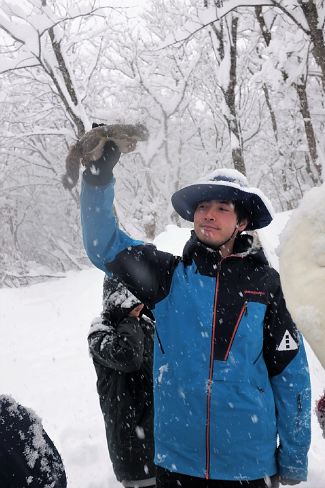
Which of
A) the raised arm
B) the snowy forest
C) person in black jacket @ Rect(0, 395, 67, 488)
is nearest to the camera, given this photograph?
person in black jacket @ Rect(0, 395, 67, 488)

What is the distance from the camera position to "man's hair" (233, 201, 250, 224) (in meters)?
2.10

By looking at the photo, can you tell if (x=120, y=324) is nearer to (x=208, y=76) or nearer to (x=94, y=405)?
(x=94, y=405)

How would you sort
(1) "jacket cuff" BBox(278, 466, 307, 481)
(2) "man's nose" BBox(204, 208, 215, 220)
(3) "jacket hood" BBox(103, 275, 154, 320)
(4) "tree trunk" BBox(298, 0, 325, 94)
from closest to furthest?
(1) "jacket cuff" BBox(278, 466, 307, 481) < (2) "man's nose" BBox(204, 208, 215, 220) < (3) "jacket hood" BBox(103, 275, 154, 320) < (4) "tree trunk" BBox(298, 0, 325, 94)

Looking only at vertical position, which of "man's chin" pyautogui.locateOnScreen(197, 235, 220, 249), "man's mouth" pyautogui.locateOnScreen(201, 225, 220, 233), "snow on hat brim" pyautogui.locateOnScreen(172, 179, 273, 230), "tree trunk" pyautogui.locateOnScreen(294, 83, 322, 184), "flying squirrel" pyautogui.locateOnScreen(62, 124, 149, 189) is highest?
"tree trunk" pyautogui.locateOnScreen(294, 83, 322, 184)

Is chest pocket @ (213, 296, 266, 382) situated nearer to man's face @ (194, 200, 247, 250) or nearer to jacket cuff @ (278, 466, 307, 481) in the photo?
man's face @ (194, 200, 247, 250)

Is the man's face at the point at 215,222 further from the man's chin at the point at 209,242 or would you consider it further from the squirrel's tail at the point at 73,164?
the squirrel's tail at the point at 73,164

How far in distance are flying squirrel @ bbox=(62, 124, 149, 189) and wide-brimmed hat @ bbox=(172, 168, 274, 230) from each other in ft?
1.31

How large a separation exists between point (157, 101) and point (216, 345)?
53.3 ft

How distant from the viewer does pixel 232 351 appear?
1.74 meters

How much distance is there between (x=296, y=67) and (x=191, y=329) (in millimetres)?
7334

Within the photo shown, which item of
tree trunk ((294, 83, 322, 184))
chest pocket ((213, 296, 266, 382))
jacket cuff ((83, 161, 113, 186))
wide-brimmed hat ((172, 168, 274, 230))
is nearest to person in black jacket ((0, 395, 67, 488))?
chest pocket ((213, 296, 266, 382))

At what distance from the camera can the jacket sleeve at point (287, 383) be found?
1.82 metres

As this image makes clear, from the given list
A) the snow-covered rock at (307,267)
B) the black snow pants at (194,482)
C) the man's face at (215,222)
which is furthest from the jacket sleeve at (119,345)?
the snow-covered rock at (307,267)

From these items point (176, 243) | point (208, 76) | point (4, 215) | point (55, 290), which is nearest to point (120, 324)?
point (176, 243)
